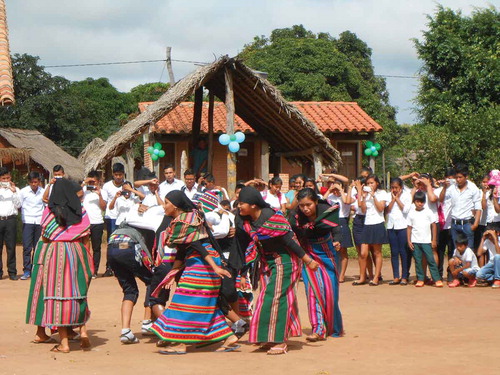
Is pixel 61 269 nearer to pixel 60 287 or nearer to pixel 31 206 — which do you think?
pixel 60 287

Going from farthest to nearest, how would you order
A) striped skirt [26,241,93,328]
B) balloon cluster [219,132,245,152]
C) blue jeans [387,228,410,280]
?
balloon cluster [219,132,245,152] < blue jeans [387,228,410,280] < striped skirt [26,241,93,328]

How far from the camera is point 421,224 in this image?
42.8 feet

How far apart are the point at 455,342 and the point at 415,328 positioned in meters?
0.96

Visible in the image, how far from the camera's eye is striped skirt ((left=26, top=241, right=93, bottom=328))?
7.98 m

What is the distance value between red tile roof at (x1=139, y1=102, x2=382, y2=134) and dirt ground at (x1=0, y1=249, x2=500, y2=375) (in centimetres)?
1233

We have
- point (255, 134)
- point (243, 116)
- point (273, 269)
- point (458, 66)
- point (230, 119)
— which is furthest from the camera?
point (458, 66)

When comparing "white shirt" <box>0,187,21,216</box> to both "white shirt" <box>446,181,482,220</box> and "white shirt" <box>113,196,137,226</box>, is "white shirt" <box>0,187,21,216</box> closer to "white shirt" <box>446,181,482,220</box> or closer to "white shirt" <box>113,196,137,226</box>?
"white shirt" <box>113,196,137,226</box>

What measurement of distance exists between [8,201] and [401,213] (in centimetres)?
702

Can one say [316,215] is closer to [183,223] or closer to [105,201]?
[183,223]

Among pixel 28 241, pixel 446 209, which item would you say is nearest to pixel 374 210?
pixel 446 209

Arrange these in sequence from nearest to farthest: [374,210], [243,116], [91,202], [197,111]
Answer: [374,210]
[91,202]
[197,111]
[243,116]

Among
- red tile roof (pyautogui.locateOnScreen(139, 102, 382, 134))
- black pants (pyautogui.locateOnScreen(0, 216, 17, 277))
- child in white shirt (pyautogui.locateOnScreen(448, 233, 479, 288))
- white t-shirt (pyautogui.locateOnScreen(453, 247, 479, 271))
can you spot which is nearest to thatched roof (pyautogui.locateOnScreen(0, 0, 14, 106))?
black pants (pyautogui.locateOnScreen(0, 216, 17, 277))

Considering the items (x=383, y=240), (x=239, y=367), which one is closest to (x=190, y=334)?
(x=239, y=367)

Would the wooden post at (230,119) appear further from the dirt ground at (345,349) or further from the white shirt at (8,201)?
the dirt ground at (345,349)
